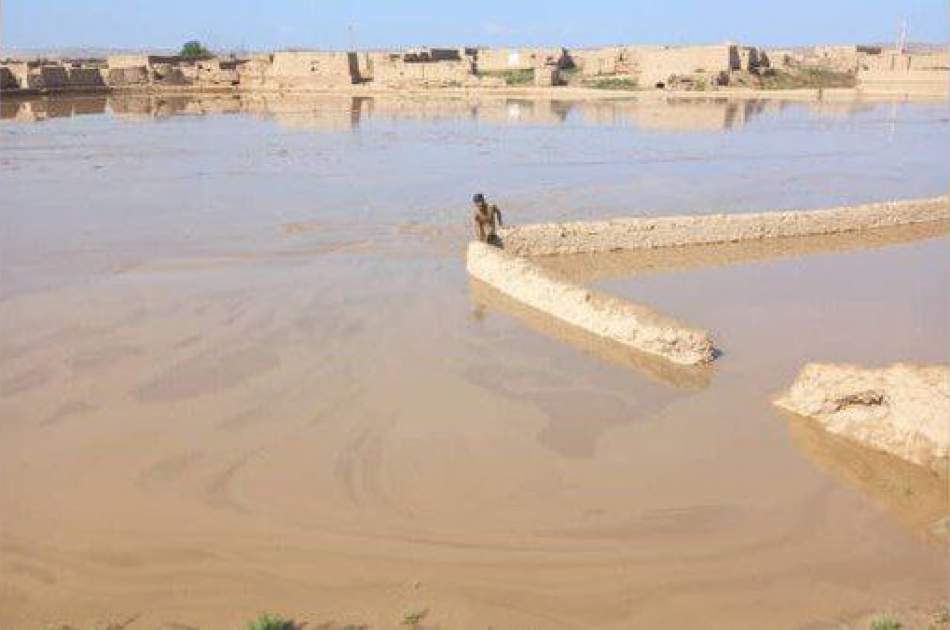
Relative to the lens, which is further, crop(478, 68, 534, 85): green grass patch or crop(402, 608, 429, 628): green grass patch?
crop(478, 68, 534, 85): green grass patch

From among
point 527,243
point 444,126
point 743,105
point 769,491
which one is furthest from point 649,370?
point 743,105

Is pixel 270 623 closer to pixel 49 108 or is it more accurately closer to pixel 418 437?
pixel 418 437

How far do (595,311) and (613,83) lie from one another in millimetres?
41811

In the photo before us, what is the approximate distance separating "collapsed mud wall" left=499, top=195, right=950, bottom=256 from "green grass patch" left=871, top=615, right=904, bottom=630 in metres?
7.53

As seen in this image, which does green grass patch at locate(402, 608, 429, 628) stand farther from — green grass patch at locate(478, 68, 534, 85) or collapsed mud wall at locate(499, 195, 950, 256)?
green grass patch at locate(478, 68, 534, 85)

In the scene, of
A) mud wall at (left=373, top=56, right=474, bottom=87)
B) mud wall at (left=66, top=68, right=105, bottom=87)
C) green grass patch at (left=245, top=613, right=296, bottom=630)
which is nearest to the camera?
green grass patch at (left=245, top=613, right=296, bottom=630)

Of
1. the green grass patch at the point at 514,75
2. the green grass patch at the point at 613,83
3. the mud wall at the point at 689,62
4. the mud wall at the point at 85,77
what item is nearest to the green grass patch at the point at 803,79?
the mud wall at the point at 689,62

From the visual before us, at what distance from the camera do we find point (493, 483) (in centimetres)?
542

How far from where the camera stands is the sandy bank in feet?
18.0

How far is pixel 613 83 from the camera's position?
47.4m

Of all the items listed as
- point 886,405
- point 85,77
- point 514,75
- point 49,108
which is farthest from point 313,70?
point 886,405

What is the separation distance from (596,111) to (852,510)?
105 ft

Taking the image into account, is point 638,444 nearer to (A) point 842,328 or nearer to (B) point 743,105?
(A) point 842,328

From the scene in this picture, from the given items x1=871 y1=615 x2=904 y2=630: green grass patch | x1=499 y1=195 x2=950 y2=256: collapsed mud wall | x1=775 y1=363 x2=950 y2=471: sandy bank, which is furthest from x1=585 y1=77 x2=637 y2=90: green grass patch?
x1=871 y1=615 x2=904 y2=630: green grass patch
